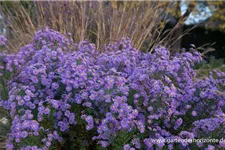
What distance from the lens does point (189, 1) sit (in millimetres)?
8906

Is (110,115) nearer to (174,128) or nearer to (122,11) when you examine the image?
(174,128)

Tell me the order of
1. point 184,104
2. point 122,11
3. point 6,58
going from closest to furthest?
point 184,104
point 6,58
point 122,11

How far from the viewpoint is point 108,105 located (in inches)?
83.1

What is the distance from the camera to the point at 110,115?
2.01 m

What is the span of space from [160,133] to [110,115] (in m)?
0.36

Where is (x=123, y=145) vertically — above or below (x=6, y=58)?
below

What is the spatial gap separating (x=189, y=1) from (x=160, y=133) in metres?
7.30

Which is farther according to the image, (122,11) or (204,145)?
(122,11)

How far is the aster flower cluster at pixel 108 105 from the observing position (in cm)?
201

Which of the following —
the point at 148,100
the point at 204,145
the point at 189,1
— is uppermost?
the point at 148,100

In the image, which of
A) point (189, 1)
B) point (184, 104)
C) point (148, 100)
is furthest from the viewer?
point (189, 1)

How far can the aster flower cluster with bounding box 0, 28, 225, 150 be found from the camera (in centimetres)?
201

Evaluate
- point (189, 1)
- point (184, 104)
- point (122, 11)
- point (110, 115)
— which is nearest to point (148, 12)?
point (122, 11)

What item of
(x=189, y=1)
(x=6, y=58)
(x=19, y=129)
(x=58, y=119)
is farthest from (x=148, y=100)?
(x=189, y=1)
